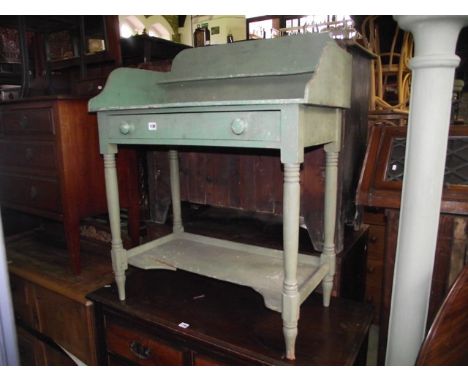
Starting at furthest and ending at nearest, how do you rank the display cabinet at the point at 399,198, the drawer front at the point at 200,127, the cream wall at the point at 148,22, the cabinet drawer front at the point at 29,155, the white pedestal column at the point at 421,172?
the cream wall at the point at 148,22
the cabinet drawer front at the point at 29,155
the display cabinet at the point at 399,198
the drawer front at the point at 200,127
the white pedestal column at the point at 421,172

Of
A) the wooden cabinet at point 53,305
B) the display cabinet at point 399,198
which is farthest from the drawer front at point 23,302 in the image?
the display cabinet at point 399,198

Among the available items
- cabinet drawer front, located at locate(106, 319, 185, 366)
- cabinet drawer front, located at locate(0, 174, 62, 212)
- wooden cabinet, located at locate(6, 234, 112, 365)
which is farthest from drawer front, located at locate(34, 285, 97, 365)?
cabinet drawer front, located at locate(0, 174, 62, 212)

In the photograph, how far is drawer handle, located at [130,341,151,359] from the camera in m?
1.36

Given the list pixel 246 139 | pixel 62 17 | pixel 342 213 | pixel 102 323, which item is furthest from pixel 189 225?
pixel 62 17

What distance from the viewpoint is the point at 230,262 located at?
4.93 feet

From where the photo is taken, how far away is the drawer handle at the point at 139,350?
4.47ft

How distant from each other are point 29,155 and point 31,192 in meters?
0.20

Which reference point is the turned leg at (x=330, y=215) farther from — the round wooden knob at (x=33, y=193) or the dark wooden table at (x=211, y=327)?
the round wooden knob at (x=33, y=193)

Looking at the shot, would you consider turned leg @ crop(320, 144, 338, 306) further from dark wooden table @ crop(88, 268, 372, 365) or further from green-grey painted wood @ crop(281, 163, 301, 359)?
green-grey painted wood @ crop(281, 163, 301, 359)

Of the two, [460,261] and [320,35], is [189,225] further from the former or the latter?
[460,261]

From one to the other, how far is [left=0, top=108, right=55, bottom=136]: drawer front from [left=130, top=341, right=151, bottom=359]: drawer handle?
1.01m

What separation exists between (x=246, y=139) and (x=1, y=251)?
0.69 meters

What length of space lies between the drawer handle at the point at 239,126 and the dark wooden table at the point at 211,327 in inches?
27.1

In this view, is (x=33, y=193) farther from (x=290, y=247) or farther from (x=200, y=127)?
(x=290, y=247)
